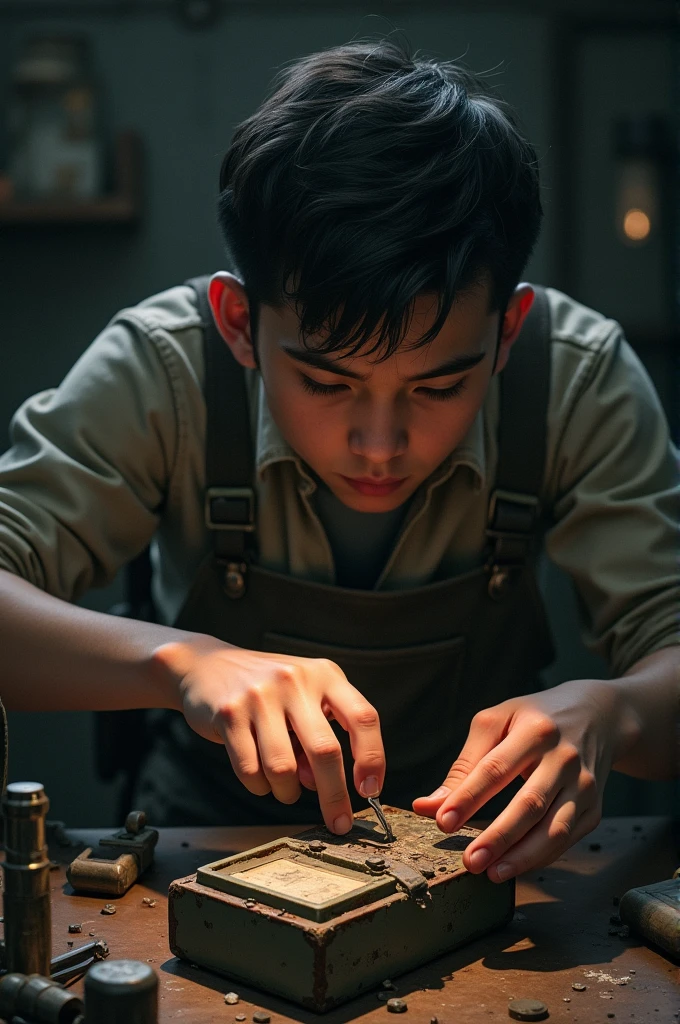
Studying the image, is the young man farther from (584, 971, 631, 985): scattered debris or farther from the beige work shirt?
(584, 971, 631, 985): scattered debris

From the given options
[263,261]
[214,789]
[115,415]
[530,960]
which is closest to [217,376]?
[115,415]

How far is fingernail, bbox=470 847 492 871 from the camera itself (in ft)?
3.63

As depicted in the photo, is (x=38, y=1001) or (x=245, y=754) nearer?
(x=38, y=1001)

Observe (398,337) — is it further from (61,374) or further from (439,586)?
(61,374)

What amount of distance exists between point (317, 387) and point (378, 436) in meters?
0.09

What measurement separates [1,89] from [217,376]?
5.19 feet

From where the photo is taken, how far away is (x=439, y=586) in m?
1.61

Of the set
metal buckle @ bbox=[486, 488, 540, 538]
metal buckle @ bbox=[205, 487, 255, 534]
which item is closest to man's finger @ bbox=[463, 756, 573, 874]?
metal buckle @ bbox=[486, 488, 540, 538]

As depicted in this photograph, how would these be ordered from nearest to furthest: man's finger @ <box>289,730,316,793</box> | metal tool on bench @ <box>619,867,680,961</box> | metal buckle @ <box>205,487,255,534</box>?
metal tool on bench @ <box>619,867,680,961</box> → man's finger @ <box>289,730,316,793</box> → metal buckle @ <box>205,487,255,534</box>

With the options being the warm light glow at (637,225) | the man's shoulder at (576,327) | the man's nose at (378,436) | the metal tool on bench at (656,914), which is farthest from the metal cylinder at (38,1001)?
the warm light glow at (637,225)

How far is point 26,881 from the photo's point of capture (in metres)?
0.94

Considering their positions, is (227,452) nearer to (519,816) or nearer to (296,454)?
(296,454)

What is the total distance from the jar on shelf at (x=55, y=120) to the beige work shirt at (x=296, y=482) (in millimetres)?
1109

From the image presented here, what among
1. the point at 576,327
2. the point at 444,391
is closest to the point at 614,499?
the point at 576,327
